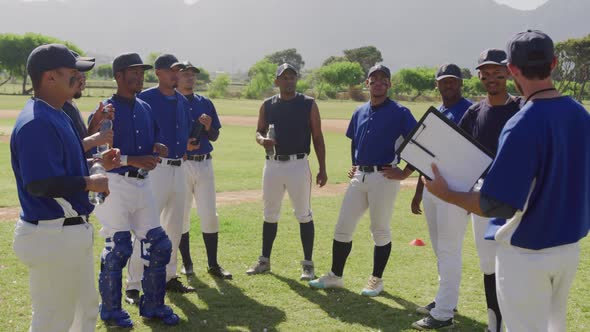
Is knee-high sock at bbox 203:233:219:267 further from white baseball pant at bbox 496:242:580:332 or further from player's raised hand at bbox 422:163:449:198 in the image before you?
white baseball pant at bbox 496:242:580:332

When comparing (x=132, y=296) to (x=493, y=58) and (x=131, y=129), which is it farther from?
(x=493, y=58)

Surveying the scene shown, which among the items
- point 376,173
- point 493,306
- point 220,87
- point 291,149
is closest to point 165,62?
point 291,149

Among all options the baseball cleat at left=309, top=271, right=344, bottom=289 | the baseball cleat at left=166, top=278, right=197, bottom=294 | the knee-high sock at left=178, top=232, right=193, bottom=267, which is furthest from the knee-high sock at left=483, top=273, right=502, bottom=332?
the knee-high sock at left=178, top=232, right=193, bottom=267

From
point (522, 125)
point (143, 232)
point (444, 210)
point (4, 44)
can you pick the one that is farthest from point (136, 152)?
point (4, 44)

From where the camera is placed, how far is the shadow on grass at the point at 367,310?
5.97 m

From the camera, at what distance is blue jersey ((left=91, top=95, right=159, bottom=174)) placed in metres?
5.88

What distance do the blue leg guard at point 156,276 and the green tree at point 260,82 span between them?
82682 millimetres

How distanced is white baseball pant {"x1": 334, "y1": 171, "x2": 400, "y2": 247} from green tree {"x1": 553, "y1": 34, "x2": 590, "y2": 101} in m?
80.7

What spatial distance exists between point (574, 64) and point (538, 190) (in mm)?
90295

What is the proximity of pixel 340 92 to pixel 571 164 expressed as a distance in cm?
9585

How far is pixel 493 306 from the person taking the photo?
5414 millimetres

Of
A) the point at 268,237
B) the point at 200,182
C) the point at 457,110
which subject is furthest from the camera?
the point at 268,237

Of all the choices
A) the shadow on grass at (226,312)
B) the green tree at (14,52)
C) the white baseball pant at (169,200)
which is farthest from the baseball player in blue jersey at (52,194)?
the green tree at (14,52)

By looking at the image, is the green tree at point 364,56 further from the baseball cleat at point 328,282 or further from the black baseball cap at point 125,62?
the black baseball cap at point 125,62
